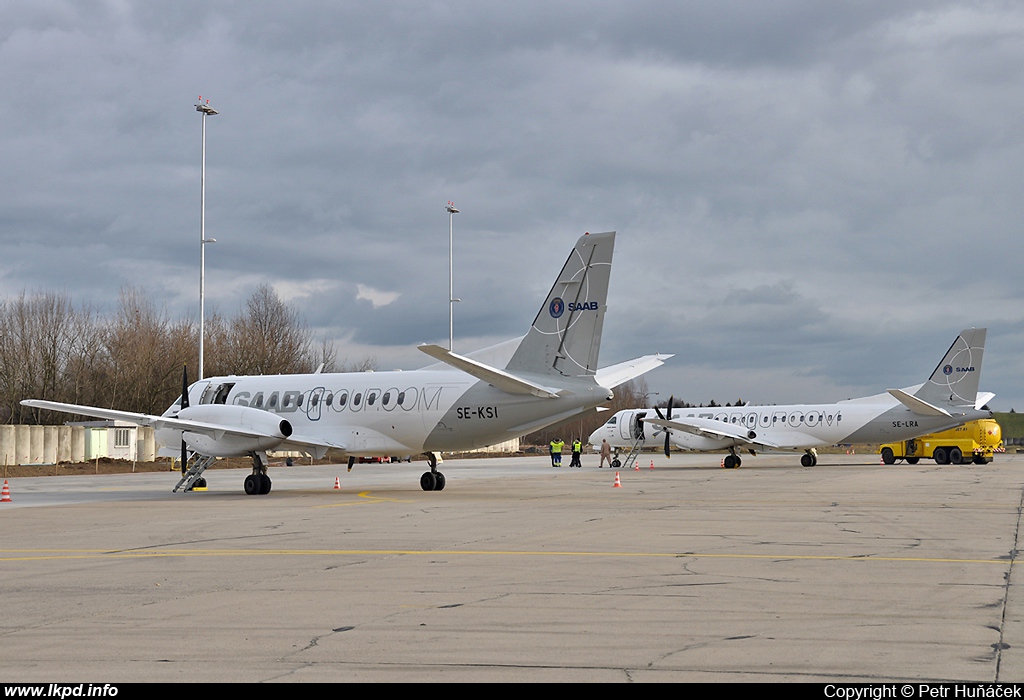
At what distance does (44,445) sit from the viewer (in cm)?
4509

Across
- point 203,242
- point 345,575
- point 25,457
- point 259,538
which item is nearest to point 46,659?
point 345,575

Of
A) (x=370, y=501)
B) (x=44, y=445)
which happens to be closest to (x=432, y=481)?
(x=370, y=501)

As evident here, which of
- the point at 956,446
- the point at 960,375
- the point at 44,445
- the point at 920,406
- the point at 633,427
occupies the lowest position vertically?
the point at 956,446

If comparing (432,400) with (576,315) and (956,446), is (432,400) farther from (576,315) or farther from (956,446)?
(956,446)

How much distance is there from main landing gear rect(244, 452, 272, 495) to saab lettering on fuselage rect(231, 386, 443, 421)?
179 cm

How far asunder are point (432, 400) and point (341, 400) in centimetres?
296

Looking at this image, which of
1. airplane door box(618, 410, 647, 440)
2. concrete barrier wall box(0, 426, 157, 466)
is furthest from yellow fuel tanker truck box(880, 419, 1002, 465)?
concrete barrier wall box(0, 426, 157, 466)

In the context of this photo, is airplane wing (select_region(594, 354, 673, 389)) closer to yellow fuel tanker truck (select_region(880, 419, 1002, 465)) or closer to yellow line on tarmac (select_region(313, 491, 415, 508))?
yellow line on tarmac (select_region(313, 491, 415, 508))

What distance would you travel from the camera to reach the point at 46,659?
235 inches

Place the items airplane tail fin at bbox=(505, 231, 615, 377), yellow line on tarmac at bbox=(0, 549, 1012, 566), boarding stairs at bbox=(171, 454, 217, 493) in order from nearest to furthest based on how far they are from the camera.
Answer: yellow line on tarmac at bbox=(0, 549, 1012, 566), airplane tail fin at bbox=(505, 231, 615, 377), boarding stairs at bbox=(171, 454, 217, 493)

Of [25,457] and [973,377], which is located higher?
[973,377]

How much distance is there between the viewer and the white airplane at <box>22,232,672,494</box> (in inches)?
872
